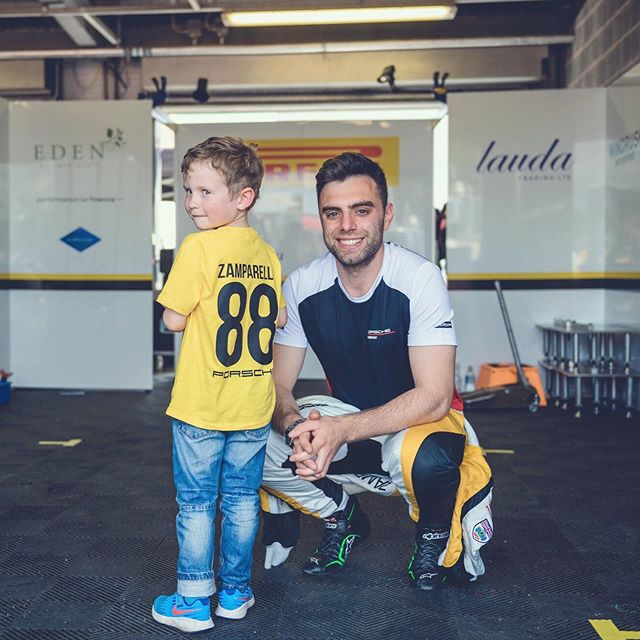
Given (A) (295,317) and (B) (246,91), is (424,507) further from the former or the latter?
(B) (246,91)

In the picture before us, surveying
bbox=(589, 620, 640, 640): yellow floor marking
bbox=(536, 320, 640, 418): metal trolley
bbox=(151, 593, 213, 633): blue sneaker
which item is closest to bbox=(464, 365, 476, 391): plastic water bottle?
bbox=(536, 320, 640, 418): metal trolley

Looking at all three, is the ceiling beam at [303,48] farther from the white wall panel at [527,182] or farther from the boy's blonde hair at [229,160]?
the boy's blonde hair at [229,160]

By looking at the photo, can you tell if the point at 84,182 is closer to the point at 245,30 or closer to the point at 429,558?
the point at 245,30

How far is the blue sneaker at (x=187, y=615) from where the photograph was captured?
188cm

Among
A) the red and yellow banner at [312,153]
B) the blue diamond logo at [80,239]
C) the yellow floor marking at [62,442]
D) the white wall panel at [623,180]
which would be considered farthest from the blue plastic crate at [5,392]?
the white wall panel at [623,180]

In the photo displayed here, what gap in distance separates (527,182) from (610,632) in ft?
13.8

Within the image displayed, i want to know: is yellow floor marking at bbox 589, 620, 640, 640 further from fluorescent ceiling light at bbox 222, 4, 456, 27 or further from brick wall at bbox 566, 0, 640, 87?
fluorescent ceiling light at bbox 222, 4, 456, 27

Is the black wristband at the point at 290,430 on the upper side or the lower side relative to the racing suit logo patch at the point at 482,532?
upper

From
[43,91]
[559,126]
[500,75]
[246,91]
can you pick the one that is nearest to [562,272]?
[559,126]

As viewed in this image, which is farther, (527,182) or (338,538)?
(527,182)

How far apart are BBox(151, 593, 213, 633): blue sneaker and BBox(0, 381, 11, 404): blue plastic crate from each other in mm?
3662

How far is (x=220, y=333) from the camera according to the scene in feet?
6.17

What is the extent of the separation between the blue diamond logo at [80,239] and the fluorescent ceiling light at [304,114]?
110 centimetres

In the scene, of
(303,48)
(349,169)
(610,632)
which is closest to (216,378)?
(349,169)
